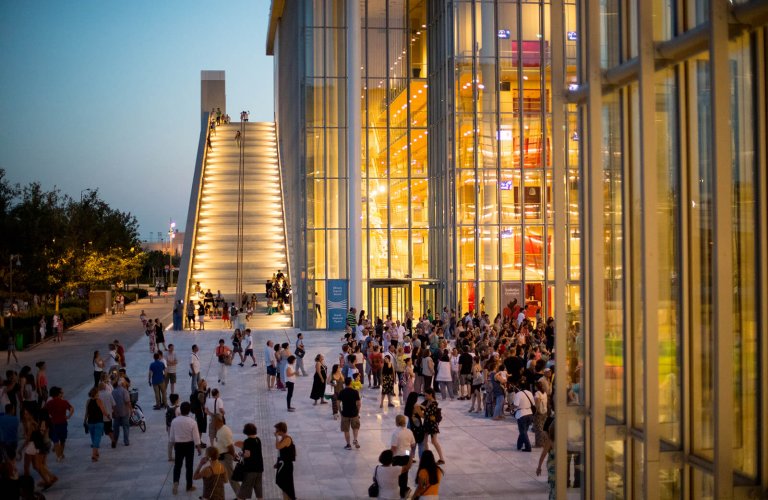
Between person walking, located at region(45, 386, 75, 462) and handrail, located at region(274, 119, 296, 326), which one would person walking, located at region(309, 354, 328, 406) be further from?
handrail, located at region(274, 119, 296, 326)

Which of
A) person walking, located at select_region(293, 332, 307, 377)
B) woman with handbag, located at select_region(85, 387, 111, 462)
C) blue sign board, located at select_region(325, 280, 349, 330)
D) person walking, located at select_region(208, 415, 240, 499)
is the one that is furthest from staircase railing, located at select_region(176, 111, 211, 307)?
person walking, located at select_region(208, 415, 240, 499)

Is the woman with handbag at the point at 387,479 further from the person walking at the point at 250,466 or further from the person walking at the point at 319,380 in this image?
the person walking at the point at 319,380

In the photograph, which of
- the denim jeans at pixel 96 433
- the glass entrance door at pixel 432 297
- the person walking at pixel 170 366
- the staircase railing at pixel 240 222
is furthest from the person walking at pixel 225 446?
the staircase railing at pixel 240 222

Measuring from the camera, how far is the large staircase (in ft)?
148

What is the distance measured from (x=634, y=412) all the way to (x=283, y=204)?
45.9m

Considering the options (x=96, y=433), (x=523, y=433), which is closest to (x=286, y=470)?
(x=96, y=433)

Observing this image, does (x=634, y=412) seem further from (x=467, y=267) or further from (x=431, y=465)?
(x=467, y=267)

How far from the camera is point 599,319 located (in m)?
8.73

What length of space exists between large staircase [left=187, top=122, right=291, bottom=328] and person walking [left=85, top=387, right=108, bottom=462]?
23697 mm

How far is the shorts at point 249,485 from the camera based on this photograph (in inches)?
463

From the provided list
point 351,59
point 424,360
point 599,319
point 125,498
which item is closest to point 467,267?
point 351,59

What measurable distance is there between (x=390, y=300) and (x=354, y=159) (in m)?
6.74

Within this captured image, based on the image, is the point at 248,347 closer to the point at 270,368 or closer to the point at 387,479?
the point at 270,368

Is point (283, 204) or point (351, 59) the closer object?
point (351, 59)
